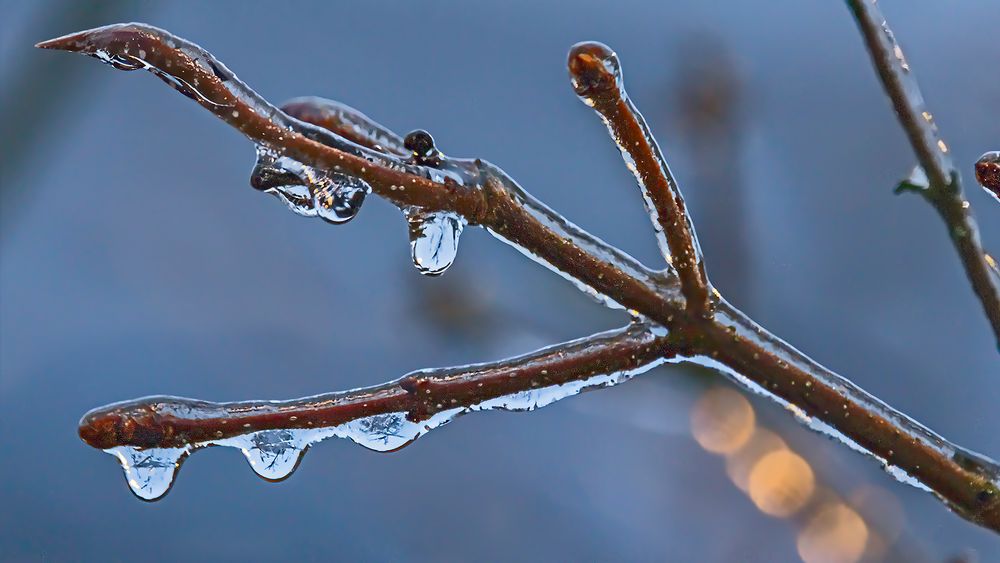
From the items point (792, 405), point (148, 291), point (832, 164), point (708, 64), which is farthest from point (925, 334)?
point (148, 291)

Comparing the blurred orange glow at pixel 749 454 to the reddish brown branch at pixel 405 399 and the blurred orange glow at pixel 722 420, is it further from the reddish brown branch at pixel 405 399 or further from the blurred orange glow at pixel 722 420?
the reddish brown branch at pixel 405 399

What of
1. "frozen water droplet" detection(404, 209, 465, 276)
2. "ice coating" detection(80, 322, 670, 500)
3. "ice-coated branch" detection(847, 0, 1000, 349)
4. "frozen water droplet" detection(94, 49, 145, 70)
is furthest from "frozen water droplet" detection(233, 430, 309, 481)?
"ice-coated branch" detection(847, 0, 1000, 349)

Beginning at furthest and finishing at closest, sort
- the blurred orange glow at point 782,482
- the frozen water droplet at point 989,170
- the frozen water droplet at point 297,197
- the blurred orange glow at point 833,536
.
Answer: the blurred orange glow at point 782,482
the blurred orange glow at point 833,536
the frozen water droplet at point 989,170
the frozen water droplet at point 297,197

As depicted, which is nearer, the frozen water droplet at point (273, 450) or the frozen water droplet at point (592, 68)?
the frozen water droplet at point (592, 68)

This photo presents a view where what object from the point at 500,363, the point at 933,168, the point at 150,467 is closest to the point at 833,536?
the point at 933,168

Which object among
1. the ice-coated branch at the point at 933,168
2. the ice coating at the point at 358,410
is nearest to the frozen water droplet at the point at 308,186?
the ice coating at the point at 358,410

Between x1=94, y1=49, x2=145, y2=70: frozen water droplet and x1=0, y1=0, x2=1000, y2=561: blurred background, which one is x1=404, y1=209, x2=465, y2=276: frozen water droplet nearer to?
x1=94, y1=49, x2=145, y2=70: frozen water droplet
